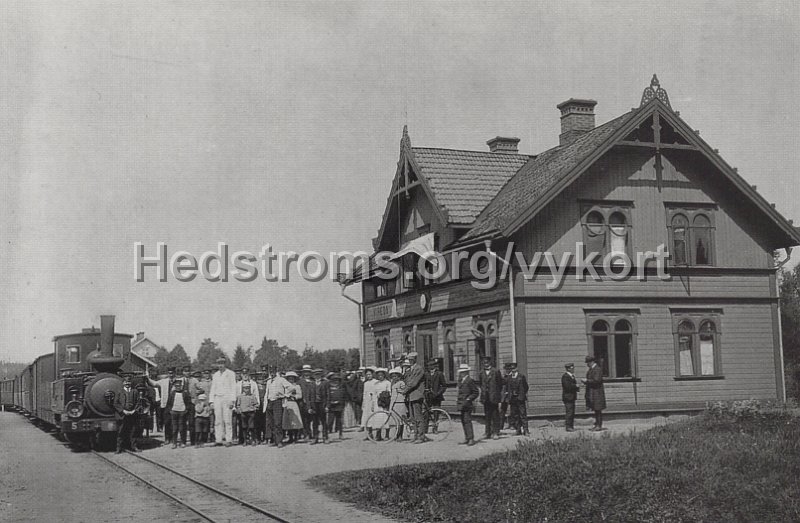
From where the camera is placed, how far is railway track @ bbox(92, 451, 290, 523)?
10.5 m

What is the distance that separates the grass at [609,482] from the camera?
8.95 metres

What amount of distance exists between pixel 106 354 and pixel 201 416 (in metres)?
3.04

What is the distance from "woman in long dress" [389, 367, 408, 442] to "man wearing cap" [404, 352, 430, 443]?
19 centimetres

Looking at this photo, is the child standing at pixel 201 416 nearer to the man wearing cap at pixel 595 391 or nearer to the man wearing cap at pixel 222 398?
the man wearing cap at pixel 222 398

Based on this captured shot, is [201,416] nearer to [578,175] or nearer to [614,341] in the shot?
[614,341]

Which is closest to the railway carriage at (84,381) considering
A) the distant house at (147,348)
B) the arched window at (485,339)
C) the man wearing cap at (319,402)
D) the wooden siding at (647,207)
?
the man wearing cap at (319,402)

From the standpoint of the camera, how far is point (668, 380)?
71.6 feet

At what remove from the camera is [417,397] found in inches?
700

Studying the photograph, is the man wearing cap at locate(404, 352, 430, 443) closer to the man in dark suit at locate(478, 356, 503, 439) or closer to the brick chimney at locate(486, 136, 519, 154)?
the man in dark suit at locate(478, 356, 503, 439)

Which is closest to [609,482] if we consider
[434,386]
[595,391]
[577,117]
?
[434,386]

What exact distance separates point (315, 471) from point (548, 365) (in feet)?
27.5

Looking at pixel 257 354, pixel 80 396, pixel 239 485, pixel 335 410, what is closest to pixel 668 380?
pixel 335 410

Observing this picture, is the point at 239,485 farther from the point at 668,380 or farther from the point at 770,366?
the point at 770,366

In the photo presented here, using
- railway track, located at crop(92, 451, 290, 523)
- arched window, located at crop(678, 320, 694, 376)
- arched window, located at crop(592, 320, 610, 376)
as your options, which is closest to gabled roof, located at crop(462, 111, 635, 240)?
arched window, located at crop(592, 320, 610, 376)
